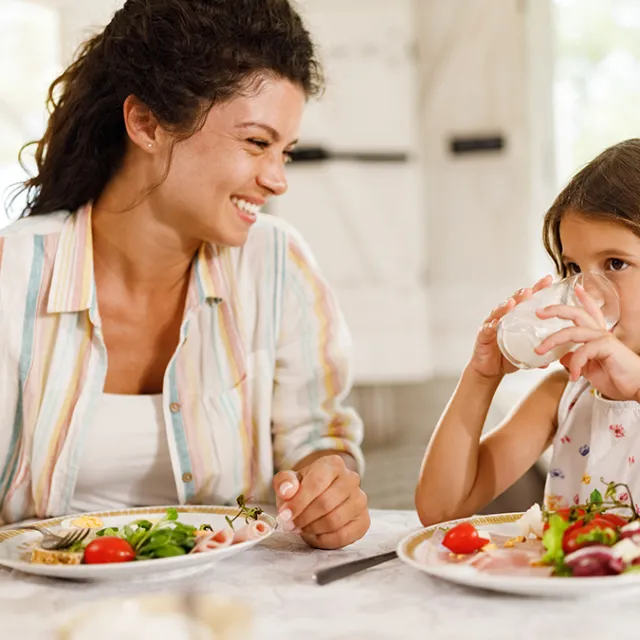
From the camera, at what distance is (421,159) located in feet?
13.8

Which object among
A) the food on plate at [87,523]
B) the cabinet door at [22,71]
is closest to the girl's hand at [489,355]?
the food on plate at [87,523]

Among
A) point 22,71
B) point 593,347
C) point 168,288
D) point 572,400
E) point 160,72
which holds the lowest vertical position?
point 572,400

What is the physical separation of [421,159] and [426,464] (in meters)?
2.84

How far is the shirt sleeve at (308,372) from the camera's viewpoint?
1812 millimetres

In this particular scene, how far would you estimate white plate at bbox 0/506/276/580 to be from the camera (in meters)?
1.12

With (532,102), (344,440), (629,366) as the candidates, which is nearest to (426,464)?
(344,440)

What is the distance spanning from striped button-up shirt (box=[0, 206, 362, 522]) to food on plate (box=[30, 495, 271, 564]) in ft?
1.63

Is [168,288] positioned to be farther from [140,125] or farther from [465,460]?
[465,460]

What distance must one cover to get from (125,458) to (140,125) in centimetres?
62

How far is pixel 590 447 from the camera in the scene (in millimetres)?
1553

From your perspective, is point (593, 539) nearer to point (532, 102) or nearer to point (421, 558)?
point (421, 558)

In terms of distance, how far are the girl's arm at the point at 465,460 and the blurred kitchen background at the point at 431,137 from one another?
7.78 feet

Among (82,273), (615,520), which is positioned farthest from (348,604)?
(82,273)

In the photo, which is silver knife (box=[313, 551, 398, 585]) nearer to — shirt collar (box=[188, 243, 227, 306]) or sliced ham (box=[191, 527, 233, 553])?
sliced ham (box=[191, 527, 233, 553])
